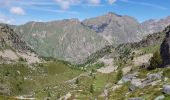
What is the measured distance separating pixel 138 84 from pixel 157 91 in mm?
34903

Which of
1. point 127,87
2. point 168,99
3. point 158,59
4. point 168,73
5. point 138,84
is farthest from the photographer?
point 158,59

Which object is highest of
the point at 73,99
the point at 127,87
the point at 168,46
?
the point at 168,46

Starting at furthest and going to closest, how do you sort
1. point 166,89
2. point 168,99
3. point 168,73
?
point 168,73
point 166,89
point 168,99

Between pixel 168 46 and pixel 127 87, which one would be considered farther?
pixel 168 46

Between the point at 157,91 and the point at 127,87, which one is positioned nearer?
the point at 157,91

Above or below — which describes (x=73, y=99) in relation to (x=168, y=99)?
below

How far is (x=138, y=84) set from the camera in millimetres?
109625

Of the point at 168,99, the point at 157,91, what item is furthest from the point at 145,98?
the point at 168,99

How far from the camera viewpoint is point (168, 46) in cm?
17250

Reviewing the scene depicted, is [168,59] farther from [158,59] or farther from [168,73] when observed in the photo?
[168,73]

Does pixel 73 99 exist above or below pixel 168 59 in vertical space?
below

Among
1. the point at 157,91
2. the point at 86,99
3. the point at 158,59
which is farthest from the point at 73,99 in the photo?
the point at 157,91

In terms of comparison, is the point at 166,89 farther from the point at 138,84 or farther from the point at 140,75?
the point at 140,75

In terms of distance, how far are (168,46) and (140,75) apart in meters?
55.0
